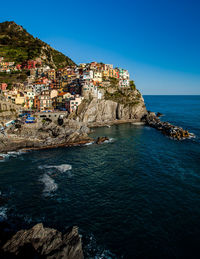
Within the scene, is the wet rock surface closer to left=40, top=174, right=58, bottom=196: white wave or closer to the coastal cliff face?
the coastal cliff face

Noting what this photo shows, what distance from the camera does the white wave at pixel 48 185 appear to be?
33.5 meters

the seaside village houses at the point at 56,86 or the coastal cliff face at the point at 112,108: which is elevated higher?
the seaside village houses at the point at 56,86

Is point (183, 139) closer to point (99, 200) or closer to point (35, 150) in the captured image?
point (99, 200)

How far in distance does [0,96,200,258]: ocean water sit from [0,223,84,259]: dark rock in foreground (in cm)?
325

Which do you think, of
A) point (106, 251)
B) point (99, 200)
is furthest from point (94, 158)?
point (106, 251)

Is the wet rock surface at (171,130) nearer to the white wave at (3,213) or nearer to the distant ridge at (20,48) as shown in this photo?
the white wave at (3,213)

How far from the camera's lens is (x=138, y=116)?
10594 cm

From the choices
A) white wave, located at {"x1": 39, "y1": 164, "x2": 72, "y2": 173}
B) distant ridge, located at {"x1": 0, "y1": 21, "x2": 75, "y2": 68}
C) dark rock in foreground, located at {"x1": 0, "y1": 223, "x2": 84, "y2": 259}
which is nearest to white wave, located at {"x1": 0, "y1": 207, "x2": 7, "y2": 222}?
dark rock in foreground, located at {"x1": 0, "y1": 223, "x2": 84, "y2": 259}

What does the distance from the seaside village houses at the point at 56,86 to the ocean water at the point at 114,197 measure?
46.4 metres

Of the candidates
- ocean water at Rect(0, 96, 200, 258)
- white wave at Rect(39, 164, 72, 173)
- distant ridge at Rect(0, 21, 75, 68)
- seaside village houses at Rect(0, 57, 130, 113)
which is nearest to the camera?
ocean water at Rect(0, 96, 200, 258)

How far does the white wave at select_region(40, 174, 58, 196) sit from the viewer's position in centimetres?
3347

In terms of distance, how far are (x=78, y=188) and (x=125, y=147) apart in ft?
95.5

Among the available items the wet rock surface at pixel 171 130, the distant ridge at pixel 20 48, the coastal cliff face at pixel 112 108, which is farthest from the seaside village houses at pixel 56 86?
the wet rock surface at pixel 171 130

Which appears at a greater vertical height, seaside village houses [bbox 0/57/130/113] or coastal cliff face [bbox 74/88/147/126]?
seaside village houses [bbox 0/57/130/113]
